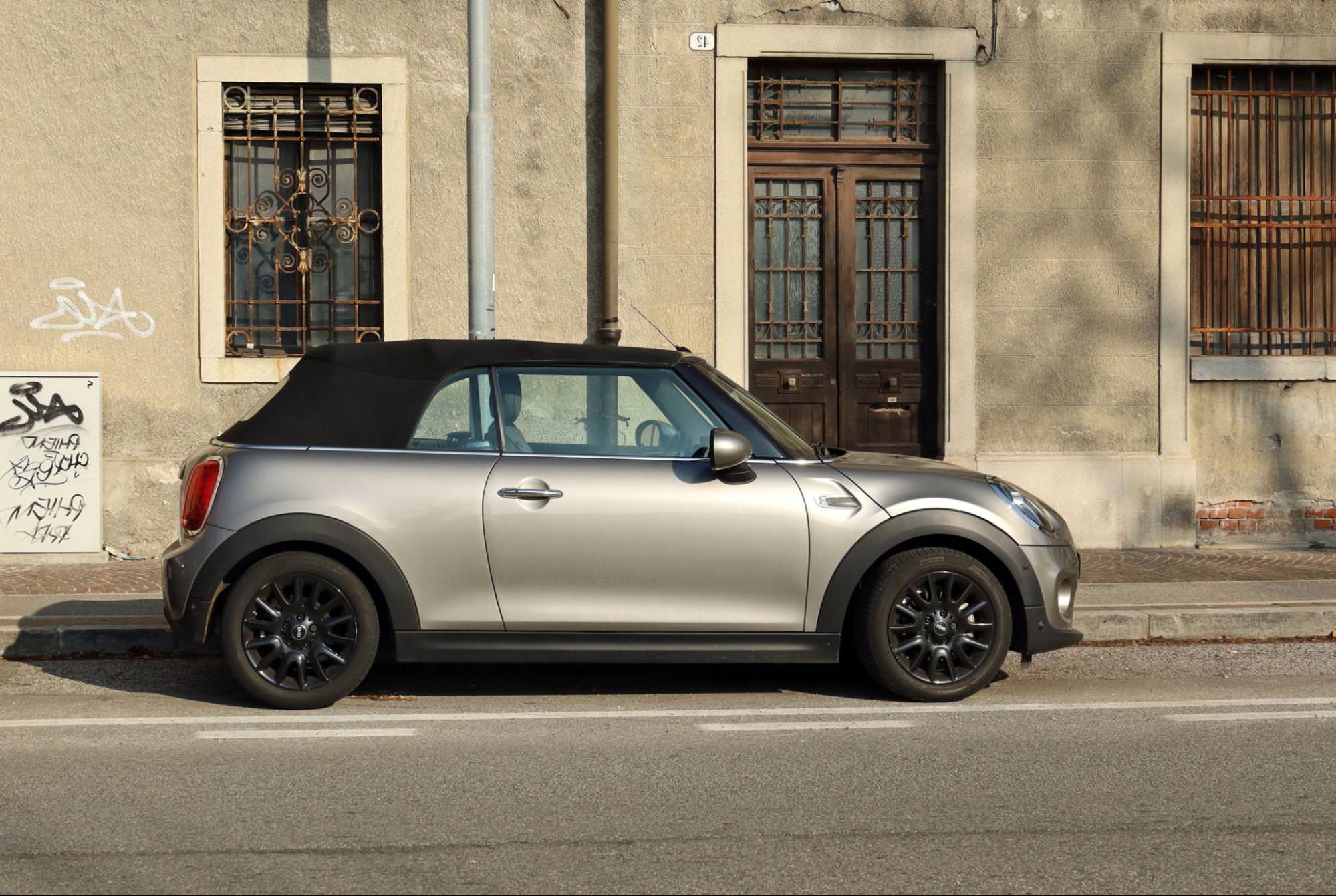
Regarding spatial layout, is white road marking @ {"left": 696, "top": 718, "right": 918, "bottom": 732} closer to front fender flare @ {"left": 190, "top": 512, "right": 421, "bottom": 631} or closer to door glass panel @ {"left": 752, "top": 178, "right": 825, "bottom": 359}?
front fender flare @ {"left": 190, "top": 512, "right": 421, "bottom": 631}

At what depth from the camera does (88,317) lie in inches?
438

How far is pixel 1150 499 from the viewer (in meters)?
11.6

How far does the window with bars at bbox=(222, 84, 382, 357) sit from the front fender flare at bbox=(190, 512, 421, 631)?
17.1ft

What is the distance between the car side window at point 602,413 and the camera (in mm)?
6547

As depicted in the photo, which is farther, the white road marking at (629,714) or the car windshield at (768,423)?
the car windshield at (768,423)

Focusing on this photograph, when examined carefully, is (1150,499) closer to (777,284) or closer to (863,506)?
(777,284)

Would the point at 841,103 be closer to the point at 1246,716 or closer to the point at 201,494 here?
the point at 1246,716

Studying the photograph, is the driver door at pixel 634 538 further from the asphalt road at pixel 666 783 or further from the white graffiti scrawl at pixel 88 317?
the white graffiti scrawl at pixel 88 317

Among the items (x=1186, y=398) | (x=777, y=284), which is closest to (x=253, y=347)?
(x=777, y=284)

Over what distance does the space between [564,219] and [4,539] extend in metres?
4.54

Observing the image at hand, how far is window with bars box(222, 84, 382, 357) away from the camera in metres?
11.3

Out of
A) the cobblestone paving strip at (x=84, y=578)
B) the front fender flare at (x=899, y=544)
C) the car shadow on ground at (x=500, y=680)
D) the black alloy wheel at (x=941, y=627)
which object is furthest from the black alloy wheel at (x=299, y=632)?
the cobblestone paving strip at (x=84, y=578)

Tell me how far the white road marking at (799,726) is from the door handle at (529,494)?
1126mm

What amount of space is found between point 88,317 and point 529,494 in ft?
20.0
